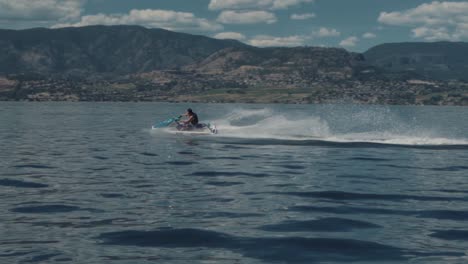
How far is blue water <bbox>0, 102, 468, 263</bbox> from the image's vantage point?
15844mm

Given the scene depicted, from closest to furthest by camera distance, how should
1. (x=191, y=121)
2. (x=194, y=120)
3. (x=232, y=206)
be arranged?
(x=232, y=206) < (x=194, y=120) < (x=191, y=121)

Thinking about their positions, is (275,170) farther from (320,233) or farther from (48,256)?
(48,256)

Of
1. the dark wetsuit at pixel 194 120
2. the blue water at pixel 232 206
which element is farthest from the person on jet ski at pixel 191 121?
the blue water at pixel 232 206

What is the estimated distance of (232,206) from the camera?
73.2 feet

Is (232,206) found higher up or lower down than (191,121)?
lower down

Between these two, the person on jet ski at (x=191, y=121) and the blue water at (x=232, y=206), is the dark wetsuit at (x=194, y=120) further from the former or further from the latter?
the blue water at (x=232, y=206)

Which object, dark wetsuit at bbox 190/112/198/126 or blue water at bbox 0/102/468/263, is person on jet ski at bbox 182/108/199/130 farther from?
blue water at bbox 0/102/468/263

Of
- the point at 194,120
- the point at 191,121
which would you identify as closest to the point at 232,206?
the point at 194,120

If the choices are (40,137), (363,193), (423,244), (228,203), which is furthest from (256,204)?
(40,137)

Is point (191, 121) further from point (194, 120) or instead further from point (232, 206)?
point (232, 206)

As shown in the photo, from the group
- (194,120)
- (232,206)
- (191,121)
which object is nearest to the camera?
(232,206)

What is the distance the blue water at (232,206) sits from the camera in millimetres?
15844

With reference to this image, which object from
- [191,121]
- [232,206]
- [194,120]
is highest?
[194,120]

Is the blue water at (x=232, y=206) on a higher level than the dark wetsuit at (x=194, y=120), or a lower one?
lower
